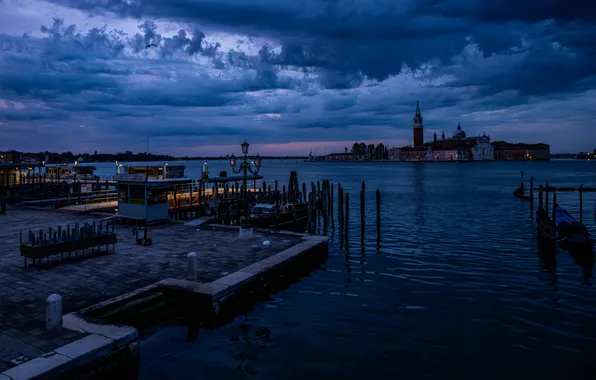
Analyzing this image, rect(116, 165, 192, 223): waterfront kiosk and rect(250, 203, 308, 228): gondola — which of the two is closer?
rect(116, 165, 192, 223): waterfront kiosk

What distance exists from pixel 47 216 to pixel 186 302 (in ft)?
57.9

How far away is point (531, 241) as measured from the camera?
24.3 metres

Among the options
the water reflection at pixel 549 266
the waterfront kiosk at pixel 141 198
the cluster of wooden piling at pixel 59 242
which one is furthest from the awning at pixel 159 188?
the water reflection at pixel 549 266

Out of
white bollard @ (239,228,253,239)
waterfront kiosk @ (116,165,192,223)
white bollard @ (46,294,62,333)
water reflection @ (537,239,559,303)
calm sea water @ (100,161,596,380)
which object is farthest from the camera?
waterfront kiosk @ (116,165,192,223)

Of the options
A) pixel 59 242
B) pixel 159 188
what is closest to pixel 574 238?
pixel 159 188

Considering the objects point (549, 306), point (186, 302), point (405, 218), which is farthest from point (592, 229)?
point (186, 302)

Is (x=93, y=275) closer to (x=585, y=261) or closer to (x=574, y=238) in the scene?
(x=585, y=261)

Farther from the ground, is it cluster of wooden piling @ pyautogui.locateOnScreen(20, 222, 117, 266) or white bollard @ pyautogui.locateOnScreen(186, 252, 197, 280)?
cluster of wooden piling @ pyautogui.locateOnScreen(20, 222, 117, 266)

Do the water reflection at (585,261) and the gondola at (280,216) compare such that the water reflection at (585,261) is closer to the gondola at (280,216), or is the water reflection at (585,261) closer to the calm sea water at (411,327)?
the calm sea water at (411,327)

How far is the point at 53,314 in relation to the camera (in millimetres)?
7656

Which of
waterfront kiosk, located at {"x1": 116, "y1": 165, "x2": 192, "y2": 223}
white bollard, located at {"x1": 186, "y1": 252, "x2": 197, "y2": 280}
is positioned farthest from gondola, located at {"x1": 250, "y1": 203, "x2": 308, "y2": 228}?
white bollard, located at {"x1": 186, "y1": 252, "x2": 197, "y2": 280}

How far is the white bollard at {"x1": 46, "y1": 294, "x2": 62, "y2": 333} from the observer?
300 inches

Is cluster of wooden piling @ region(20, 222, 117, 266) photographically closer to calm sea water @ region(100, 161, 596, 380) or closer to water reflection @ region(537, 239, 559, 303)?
calm sea water @ region(100, 161, 596, 380)

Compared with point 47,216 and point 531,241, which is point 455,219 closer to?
point 531,241
